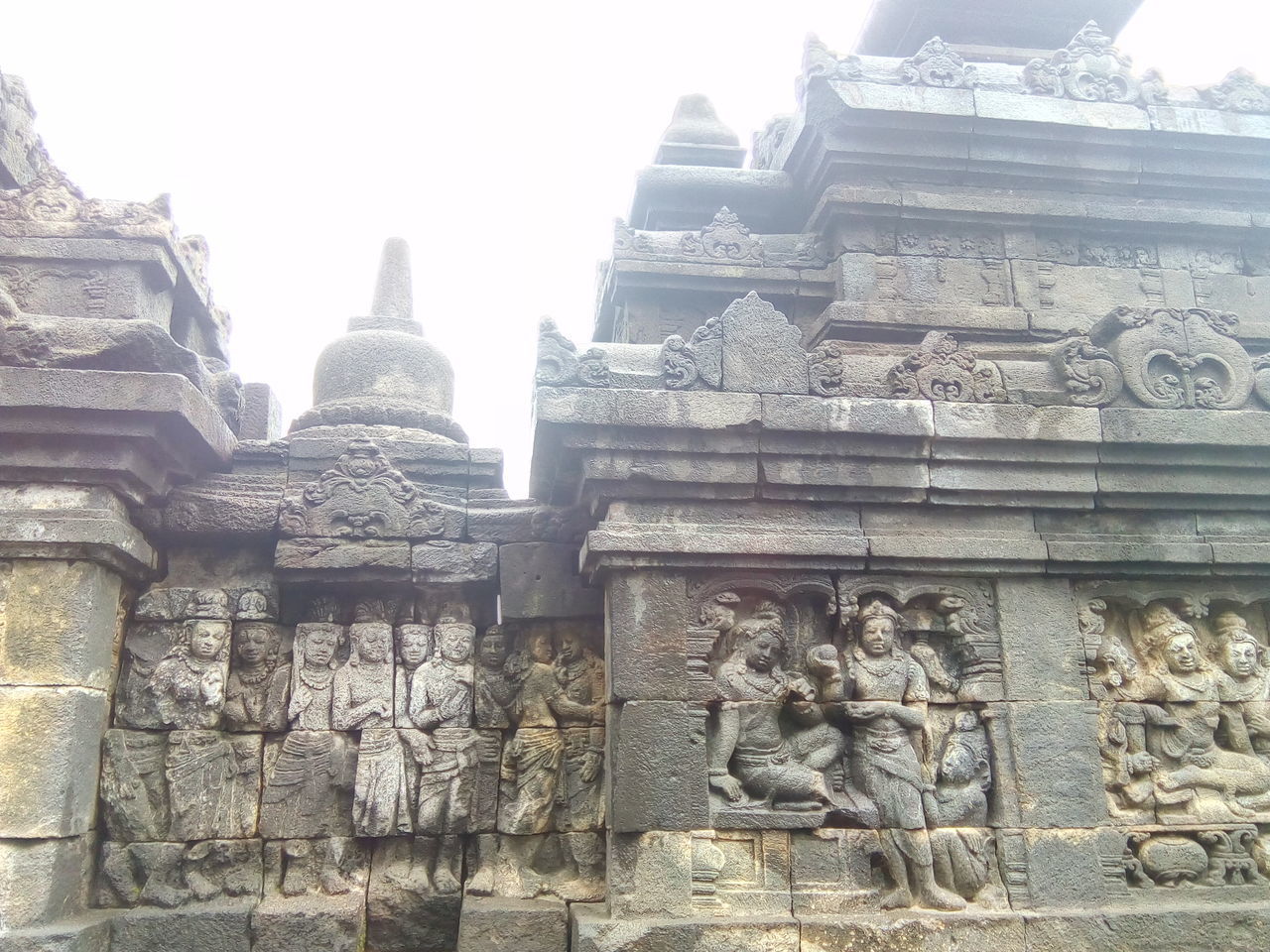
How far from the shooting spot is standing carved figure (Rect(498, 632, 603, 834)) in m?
5.27

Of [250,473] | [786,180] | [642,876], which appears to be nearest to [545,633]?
[642,876]

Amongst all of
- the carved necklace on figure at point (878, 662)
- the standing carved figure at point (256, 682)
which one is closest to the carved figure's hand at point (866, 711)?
the carved necklace on figure at point (878, 662)

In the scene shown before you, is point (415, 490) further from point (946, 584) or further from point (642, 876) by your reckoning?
point (946, 584)

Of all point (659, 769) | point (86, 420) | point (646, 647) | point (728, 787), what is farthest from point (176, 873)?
point (728, 787)

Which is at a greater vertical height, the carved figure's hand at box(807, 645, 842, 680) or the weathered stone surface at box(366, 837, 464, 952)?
the carved figure's hand at box(807, 645, 842, 680)

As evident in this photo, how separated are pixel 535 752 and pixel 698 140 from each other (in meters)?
5.47

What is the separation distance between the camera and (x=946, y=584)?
5.05m

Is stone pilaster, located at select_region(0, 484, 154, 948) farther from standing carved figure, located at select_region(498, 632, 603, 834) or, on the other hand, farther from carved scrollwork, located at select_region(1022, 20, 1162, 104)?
carved scrollwork, located at select_region(1022, 20, 1162, 104)

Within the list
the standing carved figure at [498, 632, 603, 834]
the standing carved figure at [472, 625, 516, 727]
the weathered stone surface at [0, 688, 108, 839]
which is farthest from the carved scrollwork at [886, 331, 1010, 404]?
the weathered stone surface at [0, 688, 108, 839]

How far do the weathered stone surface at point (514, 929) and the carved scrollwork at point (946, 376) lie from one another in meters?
3.14

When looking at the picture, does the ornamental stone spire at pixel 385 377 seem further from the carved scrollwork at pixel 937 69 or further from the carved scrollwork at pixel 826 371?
the carved scrollwork at pixel 937 69

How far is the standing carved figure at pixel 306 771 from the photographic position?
17.2ft

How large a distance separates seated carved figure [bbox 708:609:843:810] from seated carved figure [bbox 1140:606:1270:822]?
169cm

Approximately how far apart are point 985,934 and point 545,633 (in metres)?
2.65
